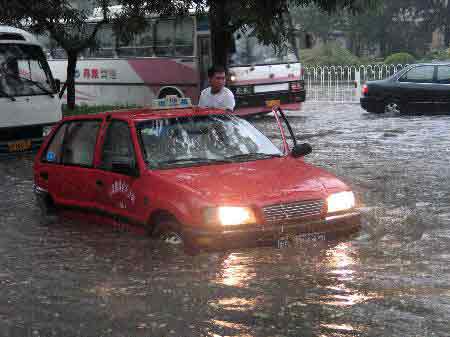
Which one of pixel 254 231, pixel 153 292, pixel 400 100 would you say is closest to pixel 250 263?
pixel 254 231

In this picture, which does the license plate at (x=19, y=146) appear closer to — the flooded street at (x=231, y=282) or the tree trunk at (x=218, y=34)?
the tree trunk at (x=218, y=34)

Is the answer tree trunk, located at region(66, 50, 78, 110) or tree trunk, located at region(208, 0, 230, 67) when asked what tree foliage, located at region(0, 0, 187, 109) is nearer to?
tree trunk, located at region(66, 50, 78, 110)

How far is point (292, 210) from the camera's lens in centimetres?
782

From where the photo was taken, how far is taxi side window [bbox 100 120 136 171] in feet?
28.9

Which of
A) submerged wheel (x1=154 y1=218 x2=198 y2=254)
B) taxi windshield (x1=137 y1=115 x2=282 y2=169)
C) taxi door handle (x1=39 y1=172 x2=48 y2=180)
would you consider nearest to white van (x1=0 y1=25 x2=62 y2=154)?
taxi door handle (x1=39 y1=172 x2=48 y2=180)

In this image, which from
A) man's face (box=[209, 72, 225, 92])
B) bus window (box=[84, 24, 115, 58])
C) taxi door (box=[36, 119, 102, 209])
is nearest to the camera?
taxi door (box=[36, 119, 102, 209])

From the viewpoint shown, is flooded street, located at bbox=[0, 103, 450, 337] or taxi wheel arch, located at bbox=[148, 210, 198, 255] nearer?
flooded street, located at bbox=[0, 103, 450, 337]

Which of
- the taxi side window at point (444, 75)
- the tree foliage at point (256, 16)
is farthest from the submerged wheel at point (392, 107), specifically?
the tree foliage at point (256, 16)

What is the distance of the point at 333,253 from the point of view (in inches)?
319

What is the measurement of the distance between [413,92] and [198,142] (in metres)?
17.2

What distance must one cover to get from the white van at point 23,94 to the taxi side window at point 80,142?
778 cm

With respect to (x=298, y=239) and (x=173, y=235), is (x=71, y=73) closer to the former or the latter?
(x=173, y=235)

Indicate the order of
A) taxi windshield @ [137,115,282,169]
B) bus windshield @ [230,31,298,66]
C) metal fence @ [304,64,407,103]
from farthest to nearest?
1. metal fence @ [304,64,407,103]
2. bus windshield @ [230,31,298,66]
3. taxi windshield @ [137,115,282,169]

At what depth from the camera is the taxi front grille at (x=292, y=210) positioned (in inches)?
305
